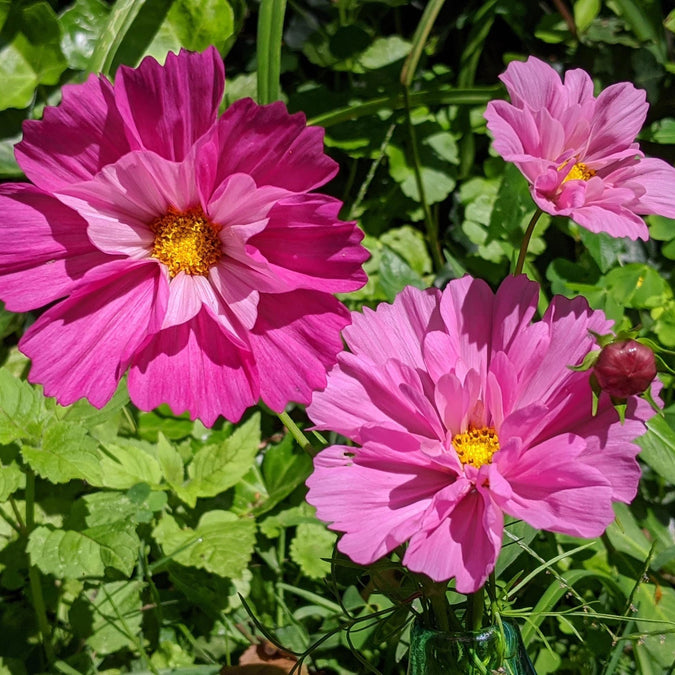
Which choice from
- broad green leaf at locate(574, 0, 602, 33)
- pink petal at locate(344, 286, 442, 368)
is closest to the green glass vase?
pink petal at locate(344, 286, 442, 368)

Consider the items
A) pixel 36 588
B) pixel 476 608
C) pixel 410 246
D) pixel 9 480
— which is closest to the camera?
pixel 476 608

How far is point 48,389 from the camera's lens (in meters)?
0.86

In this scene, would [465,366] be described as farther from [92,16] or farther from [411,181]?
[92,16]

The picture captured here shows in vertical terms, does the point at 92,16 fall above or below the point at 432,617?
above

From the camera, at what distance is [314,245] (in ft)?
2.84

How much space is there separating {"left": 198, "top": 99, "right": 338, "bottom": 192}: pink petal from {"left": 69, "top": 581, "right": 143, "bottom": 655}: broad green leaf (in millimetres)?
675

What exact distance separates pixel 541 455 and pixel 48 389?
486 millimetres

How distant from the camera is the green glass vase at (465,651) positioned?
800mm

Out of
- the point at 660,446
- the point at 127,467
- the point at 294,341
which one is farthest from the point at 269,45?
the point at 660,446

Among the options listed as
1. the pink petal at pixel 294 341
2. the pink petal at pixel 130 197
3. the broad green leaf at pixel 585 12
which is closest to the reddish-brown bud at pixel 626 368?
the pink petal at pixel 294 341

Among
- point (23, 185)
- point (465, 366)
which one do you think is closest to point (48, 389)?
point (23, 185)

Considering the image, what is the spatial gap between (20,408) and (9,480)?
10cm

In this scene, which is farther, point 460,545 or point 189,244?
point 189,244

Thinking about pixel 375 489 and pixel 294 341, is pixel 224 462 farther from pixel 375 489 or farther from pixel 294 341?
pixel 375 489
